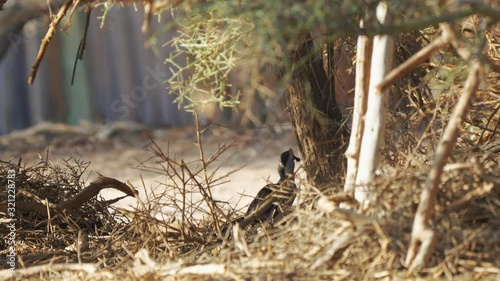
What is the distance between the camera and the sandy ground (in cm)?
957

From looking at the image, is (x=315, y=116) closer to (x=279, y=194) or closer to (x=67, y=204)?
(x=279, y=194)

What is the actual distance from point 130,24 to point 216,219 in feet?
28.1

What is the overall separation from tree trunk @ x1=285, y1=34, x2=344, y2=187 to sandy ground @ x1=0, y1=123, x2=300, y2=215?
12.9 feet

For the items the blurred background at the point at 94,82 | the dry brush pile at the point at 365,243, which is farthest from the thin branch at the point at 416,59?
the blurred background at the point at 94,82

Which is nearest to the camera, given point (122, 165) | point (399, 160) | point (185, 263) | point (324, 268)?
point (324, 268)

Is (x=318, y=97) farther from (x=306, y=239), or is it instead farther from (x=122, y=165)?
(x=122, y=165)

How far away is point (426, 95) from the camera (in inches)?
180

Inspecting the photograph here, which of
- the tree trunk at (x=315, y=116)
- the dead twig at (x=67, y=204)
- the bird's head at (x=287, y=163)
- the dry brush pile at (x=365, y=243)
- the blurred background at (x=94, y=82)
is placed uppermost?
the blurred background at (x=94, y=82)

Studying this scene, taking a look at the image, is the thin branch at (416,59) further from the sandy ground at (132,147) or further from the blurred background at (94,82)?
the blurred background at (94,82)

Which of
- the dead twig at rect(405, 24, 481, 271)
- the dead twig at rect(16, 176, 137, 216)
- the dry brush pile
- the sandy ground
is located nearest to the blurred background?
the sandy ground

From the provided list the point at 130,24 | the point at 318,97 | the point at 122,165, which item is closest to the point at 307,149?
the point at 318,97

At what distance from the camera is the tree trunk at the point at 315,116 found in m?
4.49

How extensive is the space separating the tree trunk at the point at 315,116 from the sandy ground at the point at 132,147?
3.95m

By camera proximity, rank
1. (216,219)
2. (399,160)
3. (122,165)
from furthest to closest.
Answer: (122,165) < (216,219) < (399,160)
